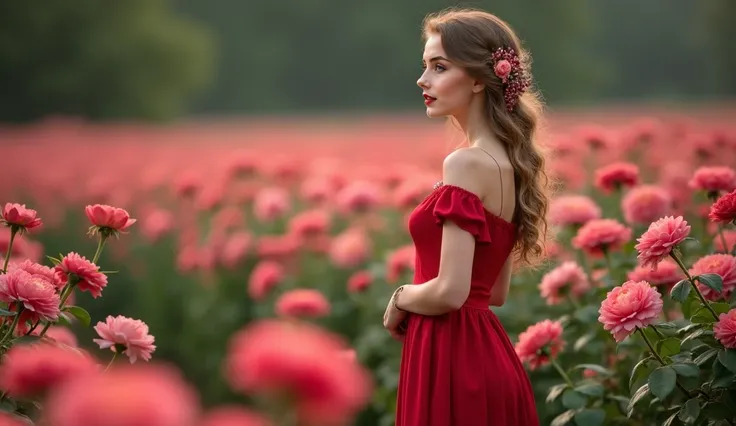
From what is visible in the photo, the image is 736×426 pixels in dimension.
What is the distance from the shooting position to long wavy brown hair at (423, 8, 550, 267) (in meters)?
2.31

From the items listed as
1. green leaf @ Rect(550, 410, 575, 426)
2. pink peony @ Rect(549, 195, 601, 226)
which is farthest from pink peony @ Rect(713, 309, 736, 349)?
pink peony @ Rect(549, 195, 601, 226)

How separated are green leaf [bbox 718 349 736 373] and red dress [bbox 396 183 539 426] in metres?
0.50

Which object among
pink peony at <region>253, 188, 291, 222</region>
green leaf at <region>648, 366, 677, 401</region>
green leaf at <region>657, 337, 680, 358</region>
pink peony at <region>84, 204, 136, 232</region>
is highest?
pink peony at <region>253, 188, 291, 222</region>

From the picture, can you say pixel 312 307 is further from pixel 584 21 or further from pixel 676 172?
pixel 584 21

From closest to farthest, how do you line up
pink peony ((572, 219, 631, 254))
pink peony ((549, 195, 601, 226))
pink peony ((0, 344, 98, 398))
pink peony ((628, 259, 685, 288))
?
pink peony ((0, 344, 98, 398)), pink peony ((628, 259, 685, 288)), pink peony ((572, 219, 631, 254)), pink peony ((549, 195, 601, 226))

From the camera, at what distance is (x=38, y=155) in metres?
7.00

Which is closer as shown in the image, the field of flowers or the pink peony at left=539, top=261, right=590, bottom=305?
the field of flowers

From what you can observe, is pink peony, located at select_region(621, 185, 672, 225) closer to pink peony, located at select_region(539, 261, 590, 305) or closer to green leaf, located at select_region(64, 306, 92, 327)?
pink peony, located at select_region(539, 261, 590, 305)

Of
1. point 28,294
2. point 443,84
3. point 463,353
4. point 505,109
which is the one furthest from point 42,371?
point 505,109

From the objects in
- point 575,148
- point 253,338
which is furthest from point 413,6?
point 253,338

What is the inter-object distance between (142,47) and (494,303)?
1928cm

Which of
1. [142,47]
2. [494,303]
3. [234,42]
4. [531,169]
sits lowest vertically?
[494,303]

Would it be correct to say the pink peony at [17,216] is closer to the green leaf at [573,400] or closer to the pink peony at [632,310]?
the pink peony at [632,310]

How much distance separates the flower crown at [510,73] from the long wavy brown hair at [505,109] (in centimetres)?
2
